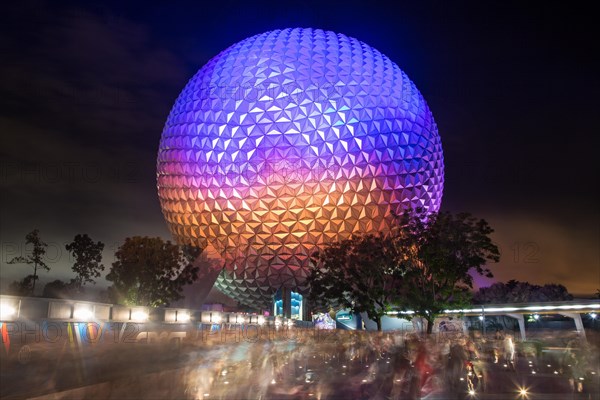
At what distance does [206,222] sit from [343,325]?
19223 mm

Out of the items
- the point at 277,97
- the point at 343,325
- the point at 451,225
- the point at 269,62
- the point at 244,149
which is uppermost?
the point at 269,62

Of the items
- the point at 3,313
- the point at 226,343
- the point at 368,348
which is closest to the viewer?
the point at 3,313

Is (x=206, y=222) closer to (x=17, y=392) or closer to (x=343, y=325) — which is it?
(x=343, y=325)

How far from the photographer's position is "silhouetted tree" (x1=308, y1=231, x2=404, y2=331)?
1180 inches

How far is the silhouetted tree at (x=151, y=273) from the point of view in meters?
37.8

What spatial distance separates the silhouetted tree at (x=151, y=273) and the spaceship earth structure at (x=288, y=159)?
2276mm

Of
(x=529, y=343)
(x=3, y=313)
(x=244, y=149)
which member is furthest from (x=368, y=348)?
(x=244, y=149)

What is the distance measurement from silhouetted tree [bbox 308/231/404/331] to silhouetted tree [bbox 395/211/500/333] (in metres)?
0.96

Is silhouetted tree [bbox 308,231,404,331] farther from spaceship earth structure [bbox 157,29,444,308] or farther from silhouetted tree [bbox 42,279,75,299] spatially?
silhouetted tree [bbox 42,279,75,299]

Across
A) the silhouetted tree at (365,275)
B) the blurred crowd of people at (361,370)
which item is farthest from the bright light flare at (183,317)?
the silhouetted tree at (365,275)

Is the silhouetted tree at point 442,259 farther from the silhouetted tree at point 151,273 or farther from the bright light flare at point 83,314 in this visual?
the bright light flare at point 83,314

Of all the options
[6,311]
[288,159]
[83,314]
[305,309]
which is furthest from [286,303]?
[6,311]

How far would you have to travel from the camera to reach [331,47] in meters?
38.1

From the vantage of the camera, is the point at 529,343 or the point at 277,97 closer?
the point at 529,343
